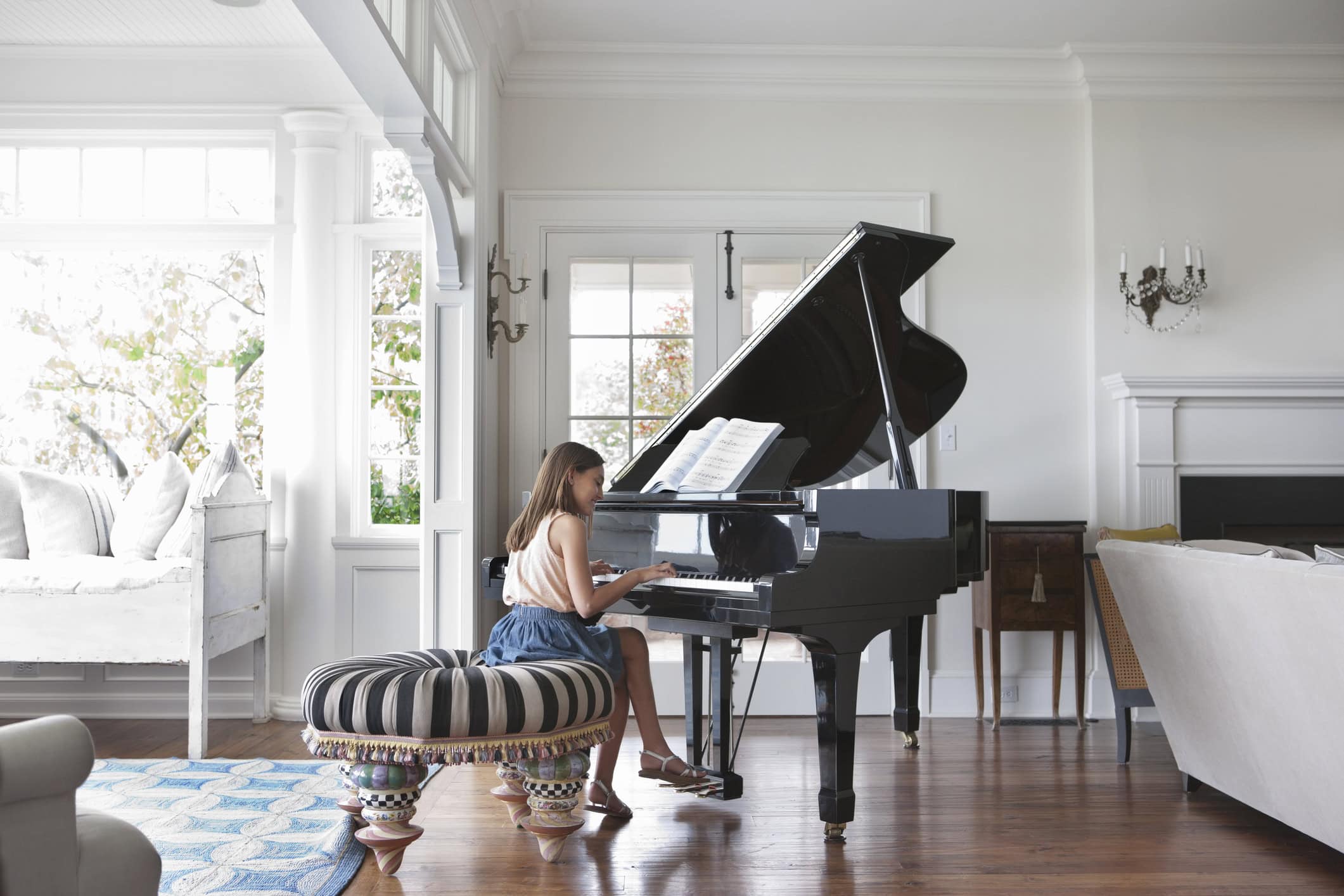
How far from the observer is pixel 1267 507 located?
445 centimetres

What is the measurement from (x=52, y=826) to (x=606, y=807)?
72.3 inches

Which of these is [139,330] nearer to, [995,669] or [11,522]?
[11,522]

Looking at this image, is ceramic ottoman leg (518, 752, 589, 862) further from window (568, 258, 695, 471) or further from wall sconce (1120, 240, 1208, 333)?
wall sconce (1120, 240, 1208, 333)

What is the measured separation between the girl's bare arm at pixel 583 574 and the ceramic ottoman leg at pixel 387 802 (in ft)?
1.85

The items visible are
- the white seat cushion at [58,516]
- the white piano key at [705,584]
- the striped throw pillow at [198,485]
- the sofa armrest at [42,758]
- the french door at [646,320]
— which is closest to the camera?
the sofa armrest at [42,758]

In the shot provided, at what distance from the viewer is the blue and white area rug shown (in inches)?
97.5

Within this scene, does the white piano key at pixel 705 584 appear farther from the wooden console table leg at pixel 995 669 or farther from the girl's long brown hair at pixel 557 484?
the wooden console table leg at pixel 995 669

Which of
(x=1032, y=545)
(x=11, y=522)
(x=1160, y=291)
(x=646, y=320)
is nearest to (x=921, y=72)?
(x=1160, y=291)

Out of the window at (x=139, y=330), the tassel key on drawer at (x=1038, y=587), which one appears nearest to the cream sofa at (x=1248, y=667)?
the tassel key on drawer at (x=1038, y=587)

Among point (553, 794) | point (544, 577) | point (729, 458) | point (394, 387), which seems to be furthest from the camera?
point (394, 387)

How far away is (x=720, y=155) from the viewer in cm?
463

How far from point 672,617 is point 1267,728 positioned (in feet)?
5.12

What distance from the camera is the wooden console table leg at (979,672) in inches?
172

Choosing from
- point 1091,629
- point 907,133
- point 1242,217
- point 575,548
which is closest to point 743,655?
point 1091,629
